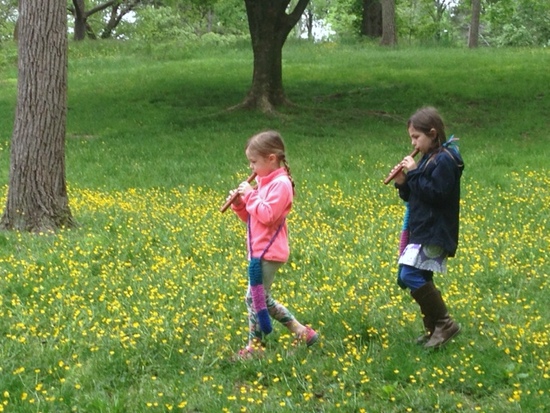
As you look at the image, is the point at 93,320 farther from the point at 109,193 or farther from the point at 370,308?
the point at 109,193

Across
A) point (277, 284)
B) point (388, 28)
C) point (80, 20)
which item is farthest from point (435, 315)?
point (80, 20)

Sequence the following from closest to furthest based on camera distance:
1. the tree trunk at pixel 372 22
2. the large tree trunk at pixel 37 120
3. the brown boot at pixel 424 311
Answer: the brown boot at pixel 424 311, the large tree trunk at pixel 37 120, the tree trunk at pixel 372 22

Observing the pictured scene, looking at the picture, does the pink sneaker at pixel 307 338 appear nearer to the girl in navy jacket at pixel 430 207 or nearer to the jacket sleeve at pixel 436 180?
the girl in navy jacket at pixel 430 207

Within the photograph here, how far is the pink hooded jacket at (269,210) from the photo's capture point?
5148mm

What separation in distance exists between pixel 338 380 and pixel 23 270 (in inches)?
141

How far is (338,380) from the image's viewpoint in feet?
17.0

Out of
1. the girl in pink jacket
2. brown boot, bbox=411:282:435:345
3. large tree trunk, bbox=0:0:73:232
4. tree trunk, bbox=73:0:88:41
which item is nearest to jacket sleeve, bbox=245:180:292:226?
the girl in pink jacket

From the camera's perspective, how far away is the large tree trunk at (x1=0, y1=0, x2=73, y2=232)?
9008mm

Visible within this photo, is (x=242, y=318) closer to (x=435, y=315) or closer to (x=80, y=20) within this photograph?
(x=435, y=315)

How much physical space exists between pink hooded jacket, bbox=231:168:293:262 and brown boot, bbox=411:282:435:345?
99 cm

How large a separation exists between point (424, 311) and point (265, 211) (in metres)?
1.41

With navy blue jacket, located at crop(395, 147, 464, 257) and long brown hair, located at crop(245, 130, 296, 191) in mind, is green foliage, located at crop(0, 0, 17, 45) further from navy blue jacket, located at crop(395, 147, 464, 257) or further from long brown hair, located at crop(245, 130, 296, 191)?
navy blue jacket, located at crop(395, 147, 464, 257)

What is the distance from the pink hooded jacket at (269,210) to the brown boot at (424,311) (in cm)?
99

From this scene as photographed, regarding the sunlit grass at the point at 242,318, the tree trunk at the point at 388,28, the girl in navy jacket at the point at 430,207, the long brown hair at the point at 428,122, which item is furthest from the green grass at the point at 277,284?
the tree trunk at the point at 388,28
